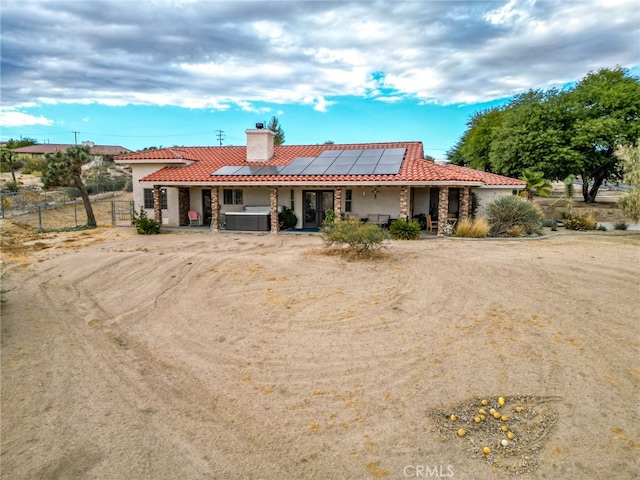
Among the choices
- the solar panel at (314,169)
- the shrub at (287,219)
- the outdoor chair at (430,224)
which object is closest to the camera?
the outdoor chair at (430,224)

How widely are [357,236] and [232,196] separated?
1198 cm

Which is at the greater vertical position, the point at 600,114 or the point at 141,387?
the point at 600,114

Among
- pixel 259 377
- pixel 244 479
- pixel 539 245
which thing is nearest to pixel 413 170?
pixel 539 245

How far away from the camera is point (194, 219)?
73.5ft

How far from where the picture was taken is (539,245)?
15320 mm

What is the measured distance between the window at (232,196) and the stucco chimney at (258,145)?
231 cm

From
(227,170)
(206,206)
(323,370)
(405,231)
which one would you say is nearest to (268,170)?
(227,170)

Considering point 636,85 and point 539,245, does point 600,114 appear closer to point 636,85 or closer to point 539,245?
point 636,85

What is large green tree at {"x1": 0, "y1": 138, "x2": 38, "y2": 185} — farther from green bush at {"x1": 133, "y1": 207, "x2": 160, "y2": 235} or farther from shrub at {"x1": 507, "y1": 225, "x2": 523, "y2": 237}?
shrub at {"x1": 507, "y1": 225, "x2": 523, "y2": 237}

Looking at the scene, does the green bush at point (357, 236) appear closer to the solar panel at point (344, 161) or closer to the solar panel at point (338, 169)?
the solar panel at point (338, 169)

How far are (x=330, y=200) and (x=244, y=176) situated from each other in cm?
454

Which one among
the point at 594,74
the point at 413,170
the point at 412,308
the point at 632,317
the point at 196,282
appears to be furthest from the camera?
the point at 594,74

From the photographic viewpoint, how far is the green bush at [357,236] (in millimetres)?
12516

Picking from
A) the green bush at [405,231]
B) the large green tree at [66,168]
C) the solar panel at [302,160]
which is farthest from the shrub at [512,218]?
the large green tree at [66,168]
